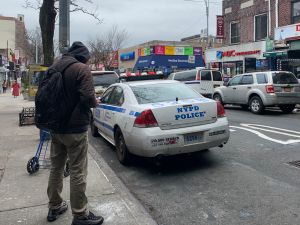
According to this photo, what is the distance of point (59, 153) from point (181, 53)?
140 feet

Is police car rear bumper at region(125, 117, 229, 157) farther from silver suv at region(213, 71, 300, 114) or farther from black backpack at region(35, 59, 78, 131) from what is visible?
silver suv at region(213, 71, 300, 114)

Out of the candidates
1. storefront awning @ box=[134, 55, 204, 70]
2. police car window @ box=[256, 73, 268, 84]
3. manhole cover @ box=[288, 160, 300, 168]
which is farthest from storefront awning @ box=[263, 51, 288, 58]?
storefront awning @ box=[134, 55, 204, 70]

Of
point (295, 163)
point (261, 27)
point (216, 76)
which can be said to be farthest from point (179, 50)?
point (295, 163)

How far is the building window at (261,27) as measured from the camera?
2441cm

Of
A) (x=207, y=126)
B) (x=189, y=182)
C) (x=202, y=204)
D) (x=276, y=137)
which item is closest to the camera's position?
(x=202, y=204)

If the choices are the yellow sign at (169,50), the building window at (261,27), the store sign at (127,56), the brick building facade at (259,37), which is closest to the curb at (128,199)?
the brick building facade at (259,37)

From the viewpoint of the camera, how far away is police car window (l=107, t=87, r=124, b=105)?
7.64m

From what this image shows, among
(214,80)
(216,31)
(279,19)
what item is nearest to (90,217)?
(214,80)

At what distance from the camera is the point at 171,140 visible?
6.25 meters

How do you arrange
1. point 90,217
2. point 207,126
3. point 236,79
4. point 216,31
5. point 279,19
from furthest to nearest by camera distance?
point 216,31
point 279,19
point 236,79
point 207,126
point 90,217

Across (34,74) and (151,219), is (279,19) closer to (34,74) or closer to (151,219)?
(34,74)

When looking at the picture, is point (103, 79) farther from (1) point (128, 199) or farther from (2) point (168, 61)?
(2) point (168, 61)

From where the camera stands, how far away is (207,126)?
660 centimetres

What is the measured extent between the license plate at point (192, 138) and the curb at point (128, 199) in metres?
1.25
